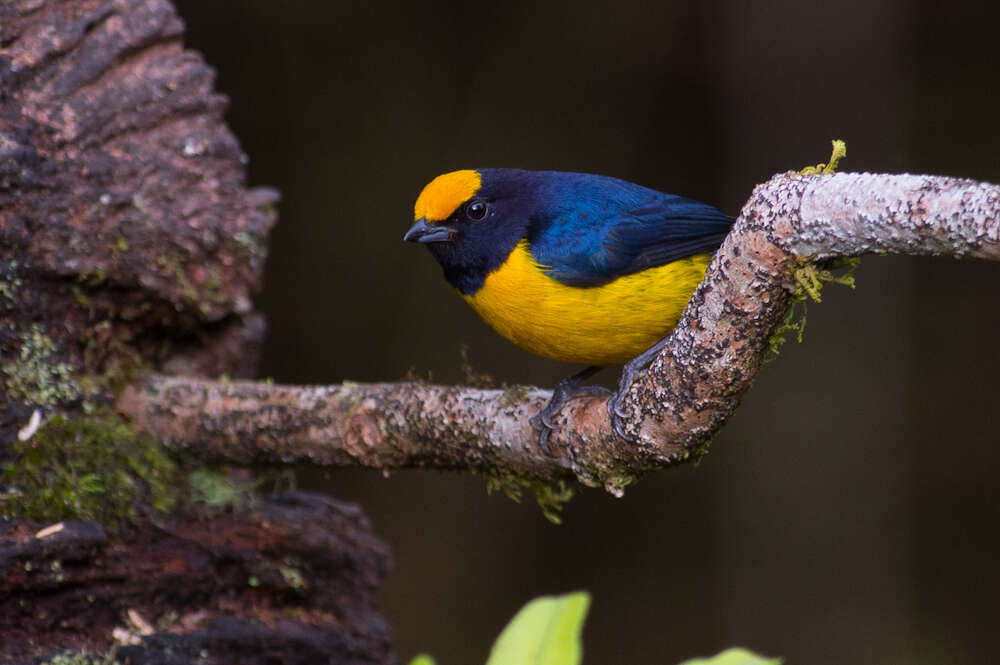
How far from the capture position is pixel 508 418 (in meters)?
2.84

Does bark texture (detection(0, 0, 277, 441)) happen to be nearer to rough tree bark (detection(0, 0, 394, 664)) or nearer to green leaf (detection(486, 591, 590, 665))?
rough tree bark (detection(0, 0, 394, 664))

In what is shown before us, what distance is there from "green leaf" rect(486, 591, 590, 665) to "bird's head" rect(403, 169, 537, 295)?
1497mm

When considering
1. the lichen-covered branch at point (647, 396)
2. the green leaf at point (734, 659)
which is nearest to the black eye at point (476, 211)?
the lichen-covered branch at point (647, 396)

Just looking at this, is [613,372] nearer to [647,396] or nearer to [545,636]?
[647,396]

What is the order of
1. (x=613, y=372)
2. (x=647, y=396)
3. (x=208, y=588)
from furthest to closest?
(x=613, y=372) < (x=208, y=588) < (x=647, y=396)

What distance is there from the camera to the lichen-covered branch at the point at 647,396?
1815 mm

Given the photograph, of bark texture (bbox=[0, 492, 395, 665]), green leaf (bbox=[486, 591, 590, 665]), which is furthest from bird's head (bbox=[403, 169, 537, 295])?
green leaf (bbox=[486, 591, 590, 665])

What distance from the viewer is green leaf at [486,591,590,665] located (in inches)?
70.6

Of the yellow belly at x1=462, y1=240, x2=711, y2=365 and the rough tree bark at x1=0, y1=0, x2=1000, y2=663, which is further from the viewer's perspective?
the yellow belly at x1=462, y1=240, x2=711, y2=365

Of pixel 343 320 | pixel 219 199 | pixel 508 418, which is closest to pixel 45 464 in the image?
pixel 219 199

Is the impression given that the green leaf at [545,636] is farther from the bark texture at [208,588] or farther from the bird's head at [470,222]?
the bird's head at [470,222]

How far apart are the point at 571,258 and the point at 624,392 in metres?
0.63

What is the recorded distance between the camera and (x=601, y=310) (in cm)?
302

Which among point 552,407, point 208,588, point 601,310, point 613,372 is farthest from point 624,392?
point 613,372
